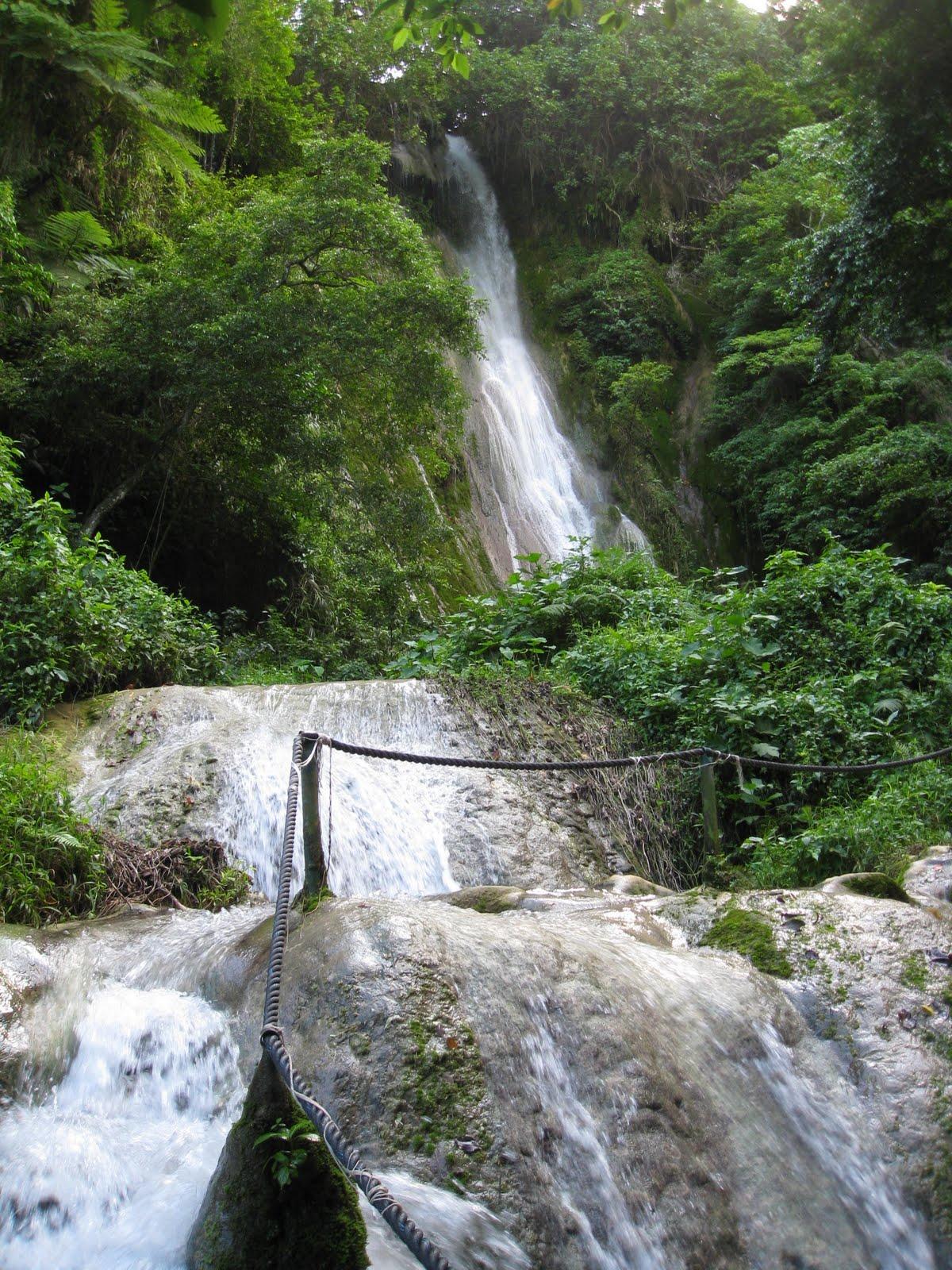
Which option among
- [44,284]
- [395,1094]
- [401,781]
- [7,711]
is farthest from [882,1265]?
[44,284]

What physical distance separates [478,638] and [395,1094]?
23.8 feet

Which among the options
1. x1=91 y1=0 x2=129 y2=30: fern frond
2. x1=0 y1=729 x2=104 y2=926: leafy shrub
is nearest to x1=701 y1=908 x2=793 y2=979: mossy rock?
x1=0 y1=729 x2=104 y2=926: leafy shrub

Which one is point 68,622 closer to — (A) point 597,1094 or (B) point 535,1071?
(B) point 535,1071

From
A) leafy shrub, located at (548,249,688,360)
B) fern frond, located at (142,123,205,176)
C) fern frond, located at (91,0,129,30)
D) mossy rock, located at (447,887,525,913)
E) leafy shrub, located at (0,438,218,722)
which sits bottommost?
mossy rock, located at (447,887,525,913)

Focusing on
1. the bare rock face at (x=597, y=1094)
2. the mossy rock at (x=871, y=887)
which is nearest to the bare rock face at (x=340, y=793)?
the mossy rock at (x=871, y=887)

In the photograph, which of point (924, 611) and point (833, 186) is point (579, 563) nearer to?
point (924, 611)

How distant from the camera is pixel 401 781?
705 centimetres

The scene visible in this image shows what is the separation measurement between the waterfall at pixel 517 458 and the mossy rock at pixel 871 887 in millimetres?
11247

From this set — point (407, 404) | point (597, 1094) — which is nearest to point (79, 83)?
point (407, 404)

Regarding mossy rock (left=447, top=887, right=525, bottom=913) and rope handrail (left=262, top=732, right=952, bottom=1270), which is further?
mossy rock (left=447, top=887, right=525, bottom=913)

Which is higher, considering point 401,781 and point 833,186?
point 833,186

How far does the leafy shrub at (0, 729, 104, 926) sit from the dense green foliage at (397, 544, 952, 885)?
12.1ft

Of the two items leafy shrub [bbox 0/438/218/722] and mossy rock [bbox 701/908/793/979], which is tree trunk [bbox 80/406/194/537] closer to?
leafy shrub [bbox 0/438/218/722]

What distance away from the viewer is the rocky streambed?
285 centimetres
